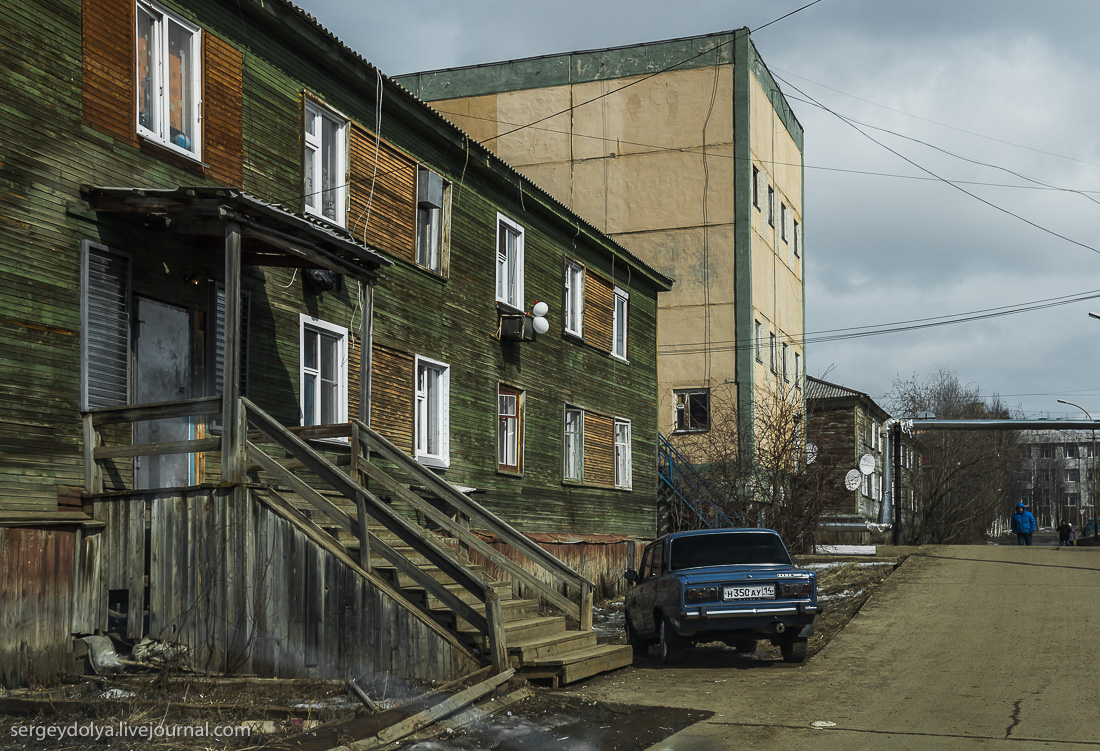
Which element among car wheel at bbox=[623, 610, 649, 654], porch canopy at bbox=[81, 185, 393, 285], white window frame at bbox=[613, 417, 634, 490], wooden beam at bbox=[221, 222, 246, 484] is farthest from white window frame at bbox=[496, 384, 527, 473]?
wooden beam at bbox=[221, 222, 246, 484]

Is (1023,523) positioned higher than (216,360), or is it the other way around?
(216,360)

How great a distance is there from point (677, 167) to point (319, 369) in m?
22.0

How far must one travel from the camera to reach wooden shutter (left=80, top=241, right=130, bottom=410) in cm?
1127

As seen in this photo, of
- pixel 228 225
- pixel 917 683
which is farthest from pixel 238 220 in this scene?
pixel 917 683

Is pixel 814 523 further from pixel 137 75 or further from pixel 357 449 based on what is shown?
pixel 137 75

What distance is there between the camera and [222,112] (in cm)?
1352

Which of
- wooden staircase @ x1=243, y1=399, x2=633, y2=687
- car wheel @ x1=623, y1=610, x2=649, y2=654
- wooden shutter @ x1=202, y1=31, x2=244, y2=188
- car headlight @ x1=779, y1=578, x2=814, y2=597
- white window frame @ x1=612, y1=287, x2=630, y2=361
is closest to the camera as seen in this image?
wooden staircase @ x1=243, y1=399, x2=633, y2=687

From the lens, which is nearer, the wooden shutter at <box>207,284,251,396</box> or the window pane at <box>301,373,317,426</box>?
the wooden shutter at <box>207,284,251,396</box>

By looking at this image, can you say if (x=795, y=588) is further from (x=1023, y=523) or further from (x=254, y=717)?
(x=1023, y=523)

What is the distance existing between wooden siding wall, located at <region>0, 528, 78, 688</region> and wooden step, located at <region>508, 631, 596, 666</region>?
14.0 feet

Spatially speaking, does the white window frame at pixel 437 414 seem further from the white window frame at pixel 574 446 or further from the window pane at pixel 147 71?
the window pane at pixel 147 71

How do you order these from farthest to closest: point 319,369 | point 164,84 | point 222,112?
point 319,369
point 222,112
point 164,84

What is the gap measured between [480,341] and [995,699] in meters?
11.9

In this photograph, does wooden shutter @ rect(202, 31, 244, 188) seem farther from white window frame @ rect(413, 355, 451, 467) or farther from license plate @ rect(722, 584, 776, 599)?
license plate @ rect(722, 584, 776, 599)
